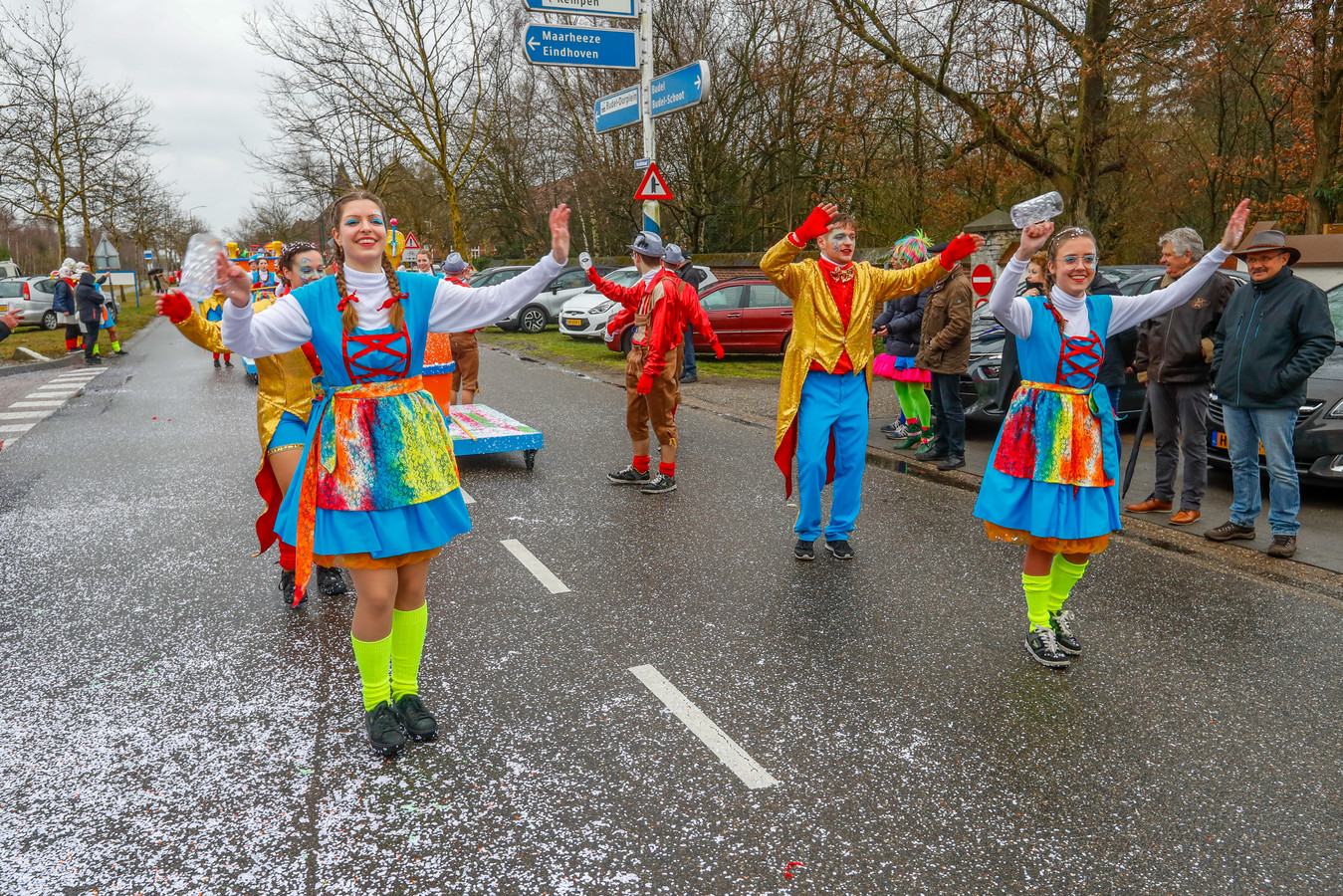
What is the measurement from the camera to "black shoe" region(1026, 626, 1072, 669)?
4082 mm

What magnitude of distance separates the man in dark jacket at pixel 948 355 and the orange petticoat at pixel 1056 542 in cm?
411

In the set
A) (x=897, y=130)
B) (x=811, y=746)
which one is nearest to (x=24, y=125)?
(x=897, y=130)

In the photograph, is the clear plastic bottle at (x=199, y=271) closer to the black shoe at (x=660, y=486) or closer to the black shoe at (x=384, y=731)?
the black shoe at (x=384, y=731)

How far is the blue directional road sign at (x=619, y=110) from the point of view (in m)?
13.5

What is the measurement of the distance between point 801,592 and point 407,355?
2.68 metres

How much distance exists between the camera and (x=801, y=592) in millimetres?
5086

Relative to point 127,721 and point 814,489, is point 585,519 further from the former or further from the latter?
point 127,721

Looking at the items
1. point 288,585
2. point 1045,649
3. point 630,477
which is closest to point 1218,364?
point 1045,649

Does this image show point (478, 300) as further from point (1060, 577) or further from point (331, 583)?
point (1060, 577)

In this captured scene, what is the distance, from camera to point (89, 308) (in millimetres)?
18500

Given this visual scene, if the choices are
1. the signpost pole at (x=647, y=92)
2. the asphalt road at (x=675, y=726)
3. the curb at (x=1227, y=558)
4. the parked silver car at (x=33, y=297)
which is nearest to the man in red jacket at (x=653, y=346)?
the asphalt road at (x=675, y=726)

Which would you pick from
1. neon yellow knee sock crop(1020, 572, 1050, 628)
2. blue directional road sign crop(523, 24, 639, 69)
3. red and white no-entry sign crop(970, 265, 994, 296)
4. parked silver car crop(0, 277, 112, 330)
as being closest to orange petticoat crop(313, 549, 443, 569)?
neon yellow knee sock crop(1020, 572, 1050, 628)

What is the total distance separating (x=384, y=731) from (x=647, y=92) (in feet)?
37.7

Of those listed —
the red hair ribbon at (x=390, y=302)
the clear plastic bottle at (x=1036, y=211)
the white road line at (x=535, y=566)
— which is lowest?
the white road line at (x=535, y=566)
